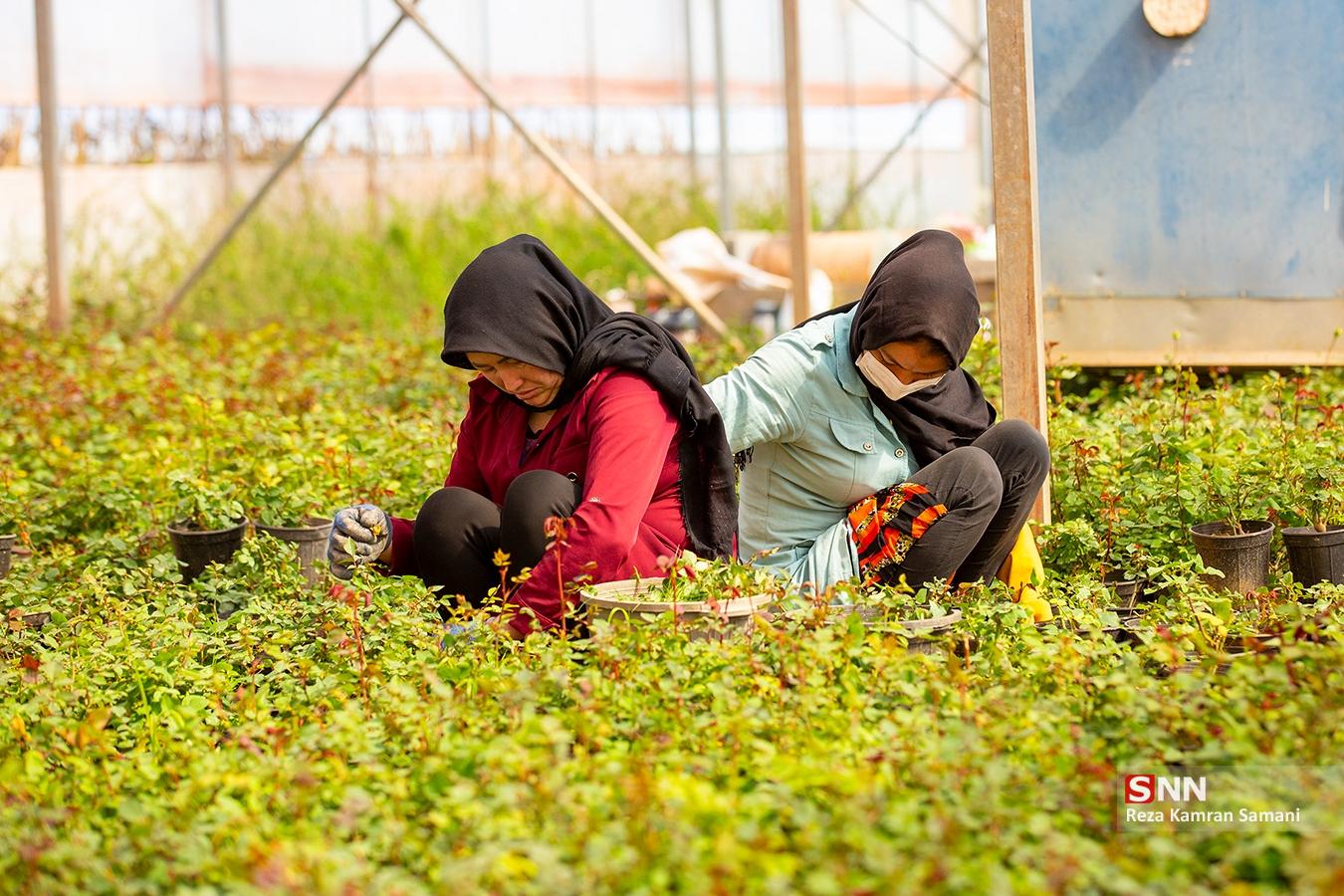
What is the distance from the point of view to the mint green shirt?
3297 millimetres

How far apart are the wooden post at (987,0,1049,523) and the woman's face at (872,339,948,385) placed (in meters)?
0.52

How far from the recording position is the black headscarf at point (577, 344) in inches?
127

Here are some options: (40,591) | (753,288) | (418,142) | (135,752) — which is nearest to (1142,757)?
(135,752)

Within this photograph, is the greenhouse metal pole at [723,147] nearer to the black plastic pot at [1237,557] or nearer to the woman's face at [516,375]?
the black plastic pot at [1237,557]

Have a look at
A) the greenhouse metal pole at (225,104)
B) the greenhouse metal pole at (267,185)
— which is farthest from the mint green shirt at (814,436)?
the greenhouse metal pole at (225,104)

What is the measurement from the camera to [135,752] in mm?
2508

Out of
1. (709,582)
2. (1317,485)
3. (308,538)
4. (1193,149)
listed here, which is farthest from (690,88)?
(709,582)

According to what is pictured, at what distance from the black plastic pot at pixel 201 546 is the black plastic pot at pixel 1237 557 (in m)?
2.46

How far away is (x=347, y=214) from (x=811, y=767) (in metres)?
10.6

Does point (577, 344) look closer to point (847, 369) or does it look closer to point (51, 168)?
point (847, 369)

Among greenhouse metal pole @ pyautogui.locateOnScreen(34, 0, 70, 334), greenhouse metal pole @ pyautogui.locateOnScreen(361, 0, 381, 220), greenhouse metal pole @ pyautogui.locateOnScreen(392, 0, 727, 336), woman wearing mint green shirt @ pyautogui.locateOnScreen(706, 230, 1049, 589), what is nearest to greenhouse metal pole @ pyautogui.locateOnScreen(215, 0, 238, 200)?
greenhouse metal pole @ pyautogui.locateOnScreen(361, 0, 381, 220)

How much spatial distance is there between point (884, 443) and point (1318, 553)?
1079 millimetres

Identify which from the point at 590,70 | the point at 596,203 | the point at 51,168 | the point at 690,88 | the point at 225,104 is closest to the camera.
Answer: the point at 596,203

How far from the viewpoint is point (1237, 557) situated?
3.54 metres
